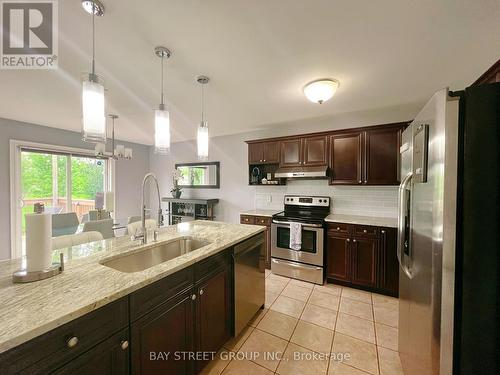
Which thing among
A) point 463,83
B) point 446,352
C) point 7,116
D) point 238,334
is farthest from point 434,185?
point 7,116

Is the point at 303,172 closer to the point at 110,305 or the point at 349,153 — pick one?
the point at 349,153

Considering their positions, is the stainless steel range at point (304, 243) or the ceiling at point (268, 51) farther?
the stainless steel range at point (304, 243)

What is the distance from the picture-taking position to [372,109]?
2980 mm

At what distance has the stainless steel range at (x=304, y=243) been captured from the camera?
300cm

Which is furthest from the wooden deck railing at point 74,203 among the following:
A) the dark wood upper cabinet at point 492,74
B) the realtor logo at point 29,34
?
the dark wood upper cabinet at point 492,74

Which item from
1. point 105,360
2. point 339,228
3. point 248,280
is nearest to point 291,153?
point 339,228

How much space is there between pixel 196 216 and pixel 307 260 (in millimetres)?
2826

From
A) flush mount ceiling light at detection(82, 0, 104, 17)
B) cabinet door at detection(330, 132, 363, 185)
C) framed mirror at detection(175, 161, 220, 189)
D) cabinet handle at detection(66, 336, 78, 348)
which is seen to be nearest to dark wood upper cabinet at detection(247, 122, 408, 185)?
cabinet door at detection(330, 132, 363, 185)

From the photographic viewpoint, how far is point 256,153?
3891 mm

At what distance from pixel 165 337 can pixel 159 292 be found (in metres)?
0.28

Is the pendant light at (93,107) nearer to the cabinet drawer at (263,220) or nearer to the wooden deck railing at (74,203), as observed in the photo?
the cabinet drawer at (263,220)

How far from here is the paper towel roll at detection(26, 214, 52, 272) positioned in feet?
3.26

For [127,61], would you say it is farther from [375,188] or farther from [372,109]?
[375,188]

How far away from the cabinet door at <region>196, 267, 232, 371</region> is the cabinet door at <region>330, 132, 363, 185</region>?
91.6 inches
